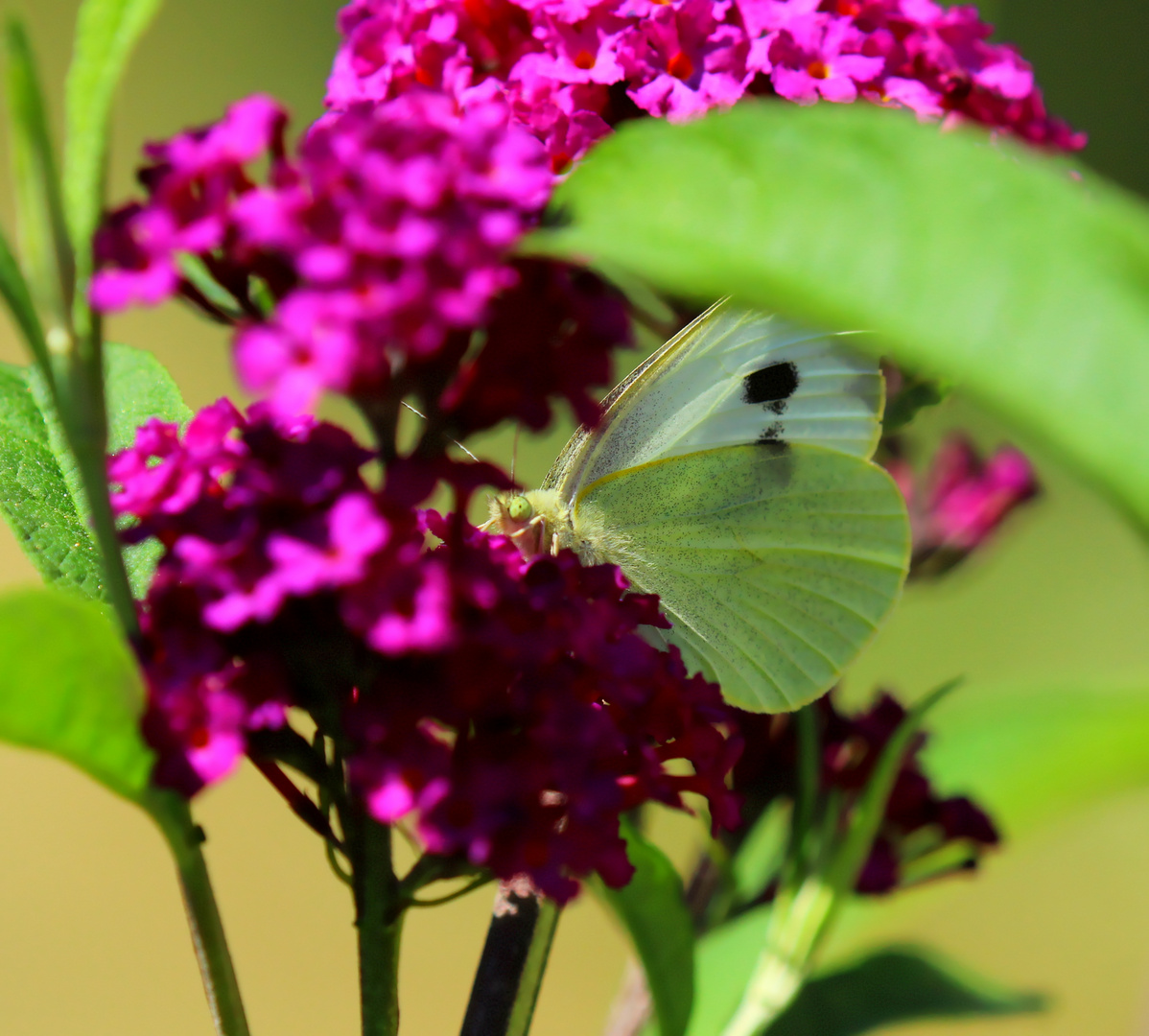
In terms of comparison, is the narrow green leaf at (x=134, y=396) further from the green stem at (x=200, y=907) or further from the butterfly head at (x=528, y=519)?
the butterfly head at (x=528, y=519)

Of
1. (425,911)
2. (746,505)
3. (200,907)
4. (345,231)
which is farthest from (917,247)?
(425,911)

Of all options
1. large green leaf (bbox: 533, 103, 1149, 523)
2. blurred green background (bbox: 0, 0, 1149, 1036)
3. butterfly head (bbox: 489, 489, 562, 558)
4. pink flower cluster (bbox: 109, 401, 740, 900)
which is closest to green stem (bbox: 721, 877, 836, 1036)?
pink flower cluster (bbox: 109, 401, 740, 900)

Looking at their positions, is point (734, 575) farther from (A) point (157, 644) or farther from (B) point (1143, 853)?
(B) point (1143, 853)

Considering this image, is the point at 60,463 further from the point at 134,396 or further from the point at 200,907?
the point at 200,907

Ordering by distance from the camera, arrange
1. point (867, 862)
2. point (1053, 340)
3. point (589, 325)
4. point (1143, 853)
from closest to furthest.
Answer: point (1053, 340) → point (589, 325) → point (867, 862) → point (1143, 853)

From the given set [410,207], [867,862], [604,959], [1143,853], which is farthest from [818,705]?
[1143,853]

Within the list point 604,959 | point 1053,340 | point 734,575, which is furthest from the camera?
point 604,959
